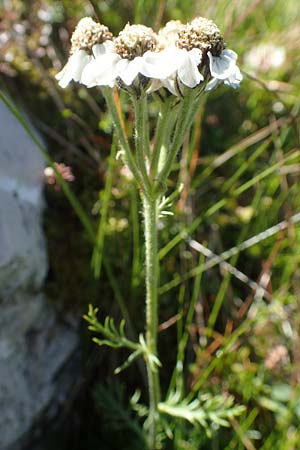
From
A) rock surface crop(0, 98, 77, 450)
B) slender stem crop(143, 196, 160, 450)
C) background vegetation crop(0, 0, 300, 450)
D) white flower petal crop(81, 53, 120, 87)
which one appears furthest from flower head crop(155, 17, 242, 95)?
rock surface crop(0, 98, 77, 450)

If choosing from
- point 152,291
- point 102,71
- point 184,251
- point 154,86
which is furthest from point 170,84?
point 184,251

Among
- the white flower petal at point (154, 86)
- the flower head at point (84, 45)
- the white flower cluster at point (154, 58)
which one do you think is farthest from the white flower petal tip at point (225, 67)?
the flower head at point (84, 45)

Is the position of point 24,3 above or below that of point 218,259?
above

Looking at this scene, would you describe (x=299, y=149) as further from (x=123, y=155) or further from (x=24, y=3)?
(x=24, y=3)

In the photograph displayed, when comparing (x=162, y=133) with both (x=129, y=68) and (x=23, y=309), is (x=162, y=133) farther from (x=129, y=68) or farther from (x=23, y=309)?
(x=23, y=309)

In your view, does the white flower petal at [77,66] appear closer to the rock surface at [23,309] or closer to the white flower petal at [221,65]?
the white flower petal at [221,65]

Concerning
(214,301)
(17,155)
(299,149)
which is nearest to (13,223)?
(17,155)

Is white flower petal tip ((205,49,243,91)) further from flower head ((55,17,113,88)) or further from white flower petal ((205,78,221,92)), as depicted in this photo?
flower head ((55,17,113,88))
